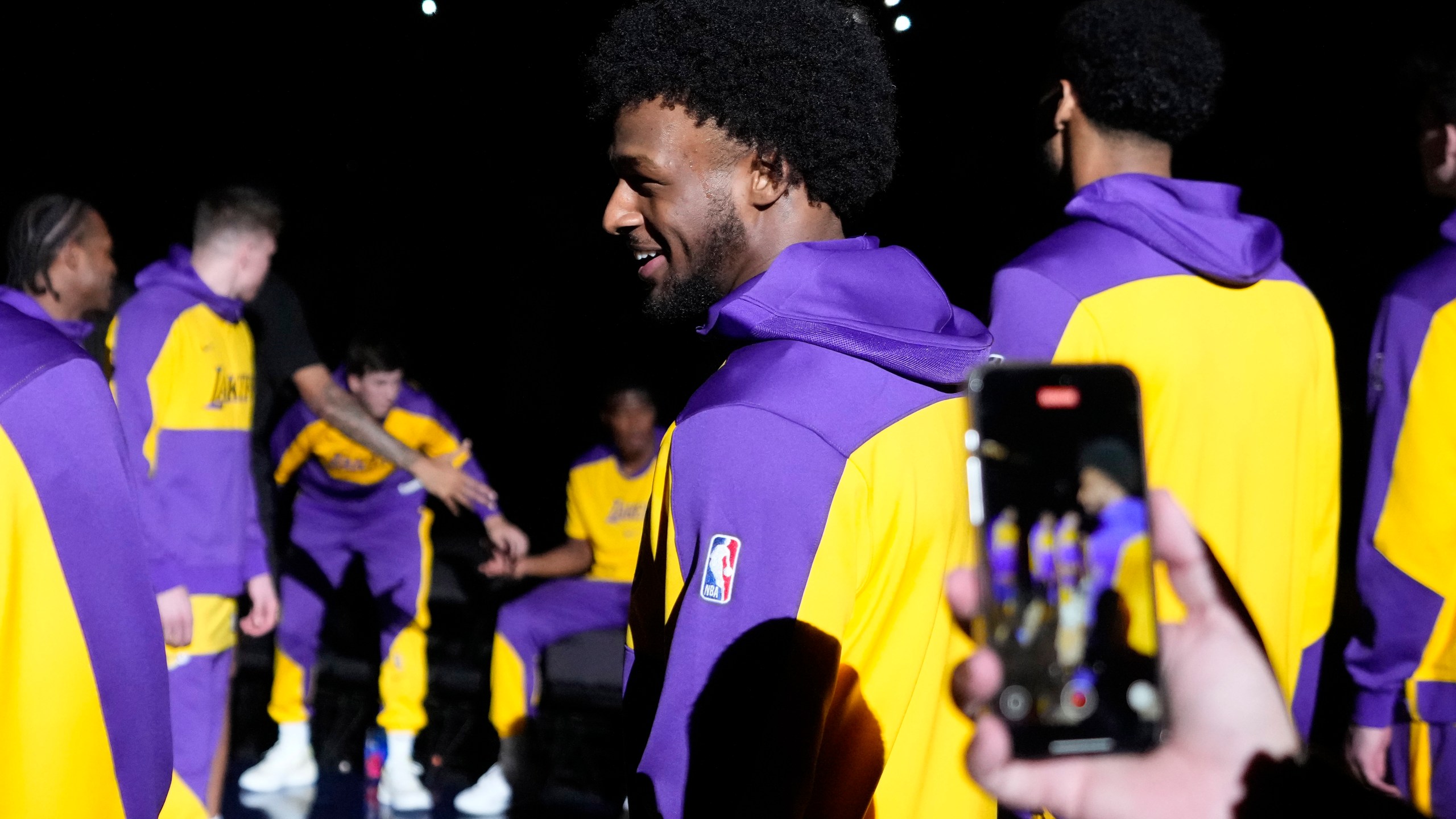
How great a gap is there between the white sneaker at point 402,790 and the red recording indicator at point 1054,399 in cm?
391

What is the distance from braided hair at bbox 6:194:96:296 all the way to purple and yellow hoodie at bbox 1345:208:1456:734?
8.56ft

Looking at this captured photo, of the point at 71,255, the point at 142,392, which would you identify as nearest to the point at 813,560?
the point at 71,255

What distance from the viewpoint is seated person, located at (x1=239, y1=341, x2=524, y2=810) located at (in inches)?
174

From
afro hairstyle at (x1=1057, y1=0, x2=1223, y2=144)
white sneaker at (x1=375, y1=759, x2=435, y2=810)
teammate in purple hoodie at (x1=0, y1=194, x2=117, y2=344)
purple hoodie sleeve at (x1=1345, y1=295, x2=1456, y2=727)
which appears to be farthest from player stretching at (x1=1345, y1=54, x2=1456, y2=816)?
white sneaker at (x1=375, y1=759, x2=435, y2=810)

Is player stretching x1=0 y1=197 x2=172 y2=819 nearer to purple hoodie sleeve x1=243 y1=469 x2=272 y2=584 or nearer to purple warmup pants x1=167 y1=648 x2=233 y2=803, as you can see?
purple warmup pants x1=167 y1=648 x2=233 y2=803

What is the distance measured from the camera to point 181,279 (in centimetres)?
325

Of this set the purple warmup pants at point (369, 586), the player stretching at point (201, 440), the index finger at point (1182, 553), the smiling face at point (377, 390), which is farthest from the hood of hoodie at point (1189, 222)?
the purple warmup pants at point (369, 586)

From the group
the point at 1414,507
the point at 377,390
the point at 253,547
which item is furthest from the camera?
the point at 377,390

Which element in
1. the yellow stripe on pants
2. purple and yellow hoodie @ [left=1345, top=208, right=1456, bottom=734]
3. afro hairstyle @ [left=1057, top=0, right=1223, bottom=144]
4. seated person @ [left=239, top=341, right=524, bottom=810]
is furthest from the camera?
seated person @ [left=239, top=341, right=524, bottom=810]

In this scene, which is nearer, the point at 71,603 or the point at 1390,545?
the point at 71,603

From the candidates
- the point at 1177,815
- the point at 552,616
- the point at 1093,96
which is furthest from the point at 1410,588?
the point at 552,616

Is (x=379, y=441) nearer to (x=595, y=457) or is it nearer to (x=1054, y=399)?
(x=595, y=457)

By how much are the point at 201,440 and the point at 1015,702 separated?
291cm

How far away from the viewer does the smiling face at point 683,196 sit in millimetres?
1288
